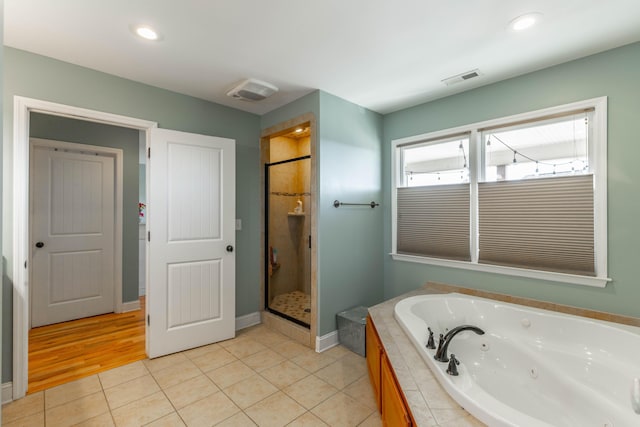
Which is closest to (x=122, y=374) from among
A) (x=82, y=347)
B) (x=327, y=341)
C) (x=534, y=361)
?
(x=82, y=347)

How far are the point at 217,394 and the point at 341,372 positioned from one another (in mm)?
977

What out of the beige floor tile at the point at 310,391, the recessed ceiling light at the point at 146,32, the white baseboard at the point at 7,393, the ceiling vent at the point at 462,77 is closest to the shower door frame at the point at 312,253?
the beige floor tile at the point at 310,391

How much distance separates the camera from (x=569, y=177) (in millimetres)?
2418

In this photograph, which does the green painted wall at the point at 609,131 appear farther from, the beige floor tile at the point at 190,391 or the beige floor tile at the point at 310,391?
the beige floor tile at the point at 190,391

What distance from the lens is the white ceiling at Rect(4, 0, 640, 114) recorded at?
1843 millimetres

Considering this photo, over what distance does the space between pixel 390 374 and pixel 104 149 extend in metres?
4.10

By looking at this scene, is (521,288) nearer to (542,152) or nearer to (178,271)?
(542,152)

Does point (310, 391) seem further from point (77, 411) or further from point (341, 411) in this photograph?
point (77, 411)

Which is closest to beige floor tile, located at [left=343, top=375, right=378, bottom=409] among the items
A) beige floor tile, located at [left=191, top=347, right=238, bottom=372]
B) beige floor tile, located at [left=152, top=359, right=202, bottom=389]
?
beige floor tile, located at [left=191, top=347, right=238, bottom=372]

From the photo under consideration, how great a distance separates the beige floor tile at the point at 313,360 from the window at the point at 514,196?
1355mm

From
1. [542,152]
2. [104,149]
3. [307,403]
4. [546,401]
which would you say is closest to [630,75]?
[542,152]

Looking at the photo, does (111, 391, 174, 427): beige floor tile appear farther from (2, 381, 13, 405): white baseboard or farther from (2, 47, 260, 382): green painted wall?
(2, 47, 260, 382): green painted wall

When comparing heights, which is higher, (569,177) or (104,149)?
(104,149)

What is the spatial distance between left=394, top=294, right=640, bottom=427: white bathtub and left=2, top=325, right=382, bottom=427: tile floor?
71 centimetres
